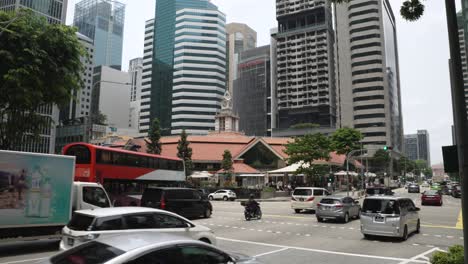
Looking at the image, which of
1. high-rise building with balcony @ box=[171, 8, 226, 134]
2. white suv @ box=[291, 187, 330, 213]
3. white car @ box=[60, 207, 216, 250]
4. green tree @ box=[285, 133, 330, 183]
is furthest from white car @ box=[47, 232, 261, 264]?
high-rise building with balcony @ box=[171, 8, 226, 134]

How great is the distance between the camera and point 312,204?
2598cm

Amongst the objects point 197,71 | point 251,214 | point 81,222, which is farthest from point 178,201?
point 197,71

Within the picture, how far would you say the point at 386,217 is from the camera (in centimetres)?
1421

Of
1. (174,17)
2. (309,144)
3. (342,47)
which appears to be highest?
(174,17)

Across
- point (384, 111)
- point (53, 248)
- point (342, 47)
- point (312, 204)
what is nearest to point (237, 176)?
point (312, 204)

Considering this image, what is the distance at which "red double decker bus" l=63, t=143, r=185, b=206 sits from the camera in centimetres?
2270

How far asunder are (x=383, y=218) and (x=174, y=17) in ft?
536

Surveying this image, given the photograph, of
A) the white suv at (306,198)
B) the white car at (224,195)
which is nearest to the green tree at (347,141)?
the white car at (224,195)

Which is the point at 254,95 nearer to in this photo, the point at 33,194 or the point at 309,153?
the point at 309,153

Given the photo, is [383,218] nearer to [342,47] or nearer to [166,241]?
[166,241]

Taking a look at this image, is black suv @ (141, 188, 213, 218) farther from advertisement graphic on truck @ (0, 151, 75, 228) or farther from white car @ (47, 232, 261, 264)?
white car @ (47, 232, 261, 264)

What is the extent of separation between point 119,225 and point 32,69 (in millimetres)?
11359

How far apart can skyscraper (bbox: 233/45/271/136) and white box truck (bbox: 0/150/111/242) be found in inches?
5613

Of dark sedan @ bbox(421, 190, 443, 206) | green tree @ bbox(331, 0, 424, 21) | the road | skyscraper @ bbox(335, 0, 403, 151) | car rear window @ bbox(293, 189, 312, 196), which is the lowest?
the road
